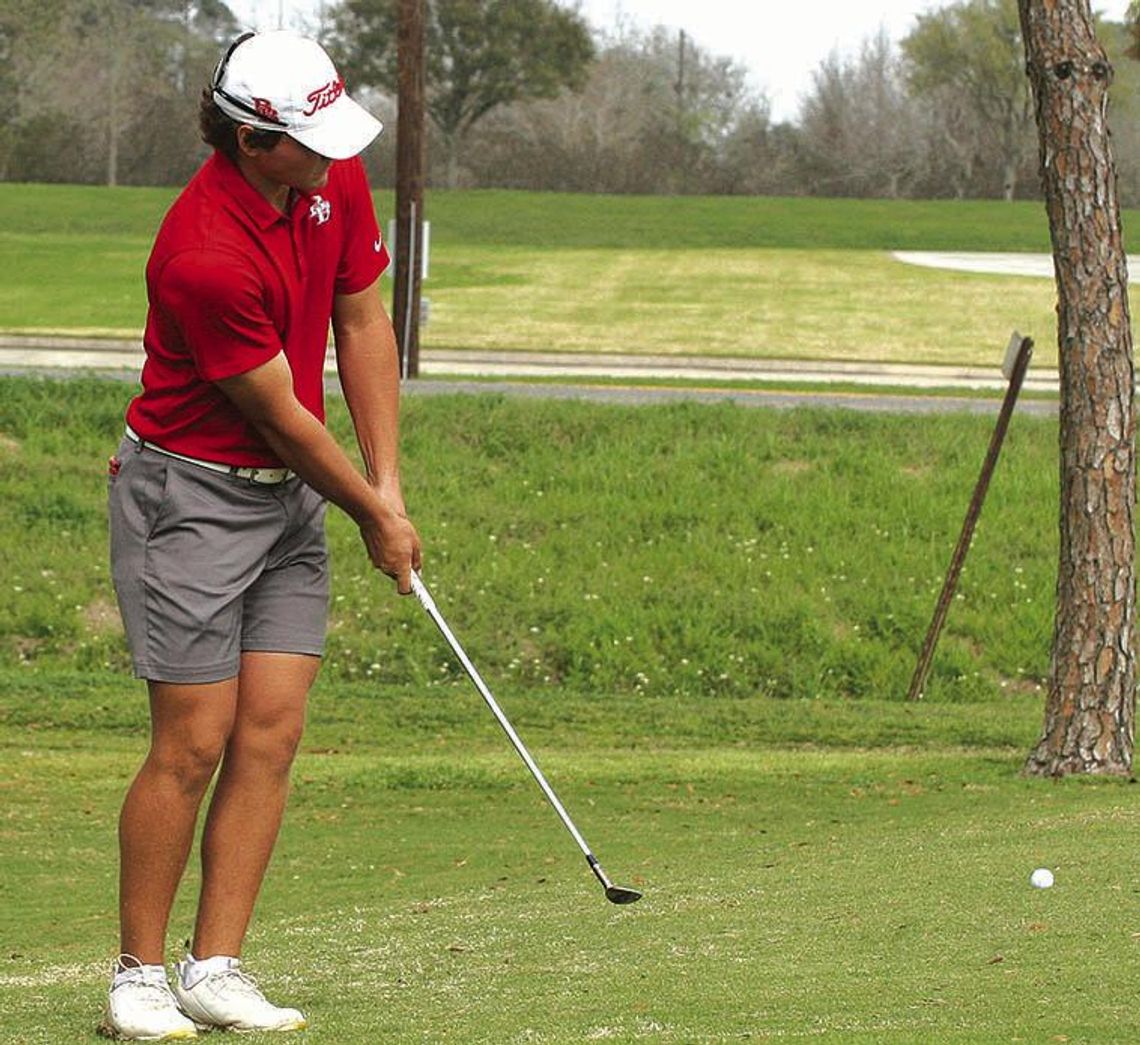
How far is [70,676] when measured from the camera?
564 inches

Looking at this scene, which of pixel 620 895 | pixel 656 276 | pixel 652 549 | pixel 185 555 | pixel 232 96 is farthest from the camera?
pixel 656 276

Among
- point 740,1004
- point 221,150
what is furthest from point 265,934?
point 221,150

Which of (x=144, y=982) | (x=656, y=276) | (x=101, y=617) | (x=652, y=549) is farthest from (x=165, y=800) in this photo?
A: (x=656, y=276)

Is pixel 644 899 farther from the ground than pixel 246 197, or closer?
closer

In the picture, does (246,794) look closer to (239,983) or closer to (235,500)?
(239,983)

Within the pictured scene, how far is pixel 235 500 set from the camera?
4602 mm

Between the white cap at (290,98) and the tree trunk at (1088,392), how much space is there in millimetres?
6709

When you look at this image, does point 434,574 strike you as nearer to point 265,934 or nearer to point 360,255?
point 265,934

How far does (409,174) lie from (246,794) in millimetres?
19855

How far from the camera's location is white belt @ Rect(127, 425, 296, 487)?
4.57m

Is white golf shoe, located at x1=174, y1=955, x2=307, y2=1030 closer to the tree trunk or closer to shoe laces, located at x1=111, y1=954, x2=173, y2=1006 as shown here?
shoe laces, located at x1=111, y1=954, x2=173, y2=1006

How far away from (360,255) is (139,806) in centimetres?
125

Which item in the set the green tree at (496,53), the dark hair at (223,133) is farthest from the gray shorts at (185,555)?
the green tree at (496,53)

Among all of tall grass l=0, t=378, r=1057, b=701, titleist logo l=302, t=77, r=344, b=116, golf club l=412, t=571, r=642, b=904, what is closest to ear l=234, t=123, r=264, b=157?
titleist logo l=302, t=77, r=344, b=116
